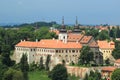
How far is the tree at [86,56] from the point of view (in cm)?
8400

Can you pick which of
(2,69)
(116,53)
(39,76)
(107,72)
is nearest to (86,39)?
(116,53)

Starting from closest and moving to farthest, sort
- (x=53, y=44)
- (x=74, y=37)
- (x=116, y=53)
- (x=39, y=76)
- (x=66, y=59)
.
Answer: (x=39, y=76), (x=66, y=59), (x=53, y=44), (x=116, y=53), (x=74, y=37)

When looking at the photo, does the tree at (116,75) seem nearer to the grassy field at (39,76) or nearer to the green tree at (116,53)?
the grassy field at (39,76)

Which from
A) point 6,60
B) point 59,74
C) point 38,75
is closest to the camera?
point 59,74

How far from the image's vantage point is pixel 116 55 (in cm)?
9362

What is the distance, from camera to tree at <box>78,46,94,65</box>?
276ft

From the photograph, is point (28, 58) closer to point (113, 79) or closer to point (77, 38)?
point (77, 38)

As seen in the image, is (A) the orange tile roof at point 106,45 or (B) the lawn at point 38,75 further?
(A) the orange tile roof at point 106,45

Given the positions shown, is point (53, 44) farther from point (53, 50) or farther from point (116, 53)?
point (116, 53)

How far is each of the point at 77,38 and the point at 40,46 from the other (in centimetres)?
730

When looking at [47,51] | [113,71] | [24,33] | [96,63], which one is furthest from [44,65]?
[24,33]

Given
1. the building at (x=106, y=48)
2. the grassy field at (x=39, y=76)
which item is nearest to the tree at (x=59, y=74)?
the grassy field at (x=39, y=76)

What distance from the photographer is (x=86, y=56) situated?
275ft

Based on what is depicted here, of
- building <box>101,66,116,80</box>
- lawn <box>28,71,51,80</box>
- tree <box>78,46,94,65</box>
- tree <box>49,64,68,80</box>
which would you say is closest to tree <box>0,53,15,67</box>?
lawn <box>28,71,51,80</box>
